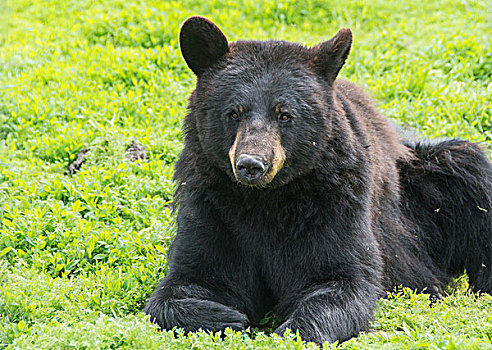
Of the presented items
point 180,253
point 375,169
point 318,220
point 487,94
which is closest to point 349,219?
point 318,220

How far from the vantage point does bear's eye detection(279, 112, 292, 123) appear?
5230 mm

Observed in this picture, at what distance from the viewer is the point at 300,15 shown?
39.9 ft

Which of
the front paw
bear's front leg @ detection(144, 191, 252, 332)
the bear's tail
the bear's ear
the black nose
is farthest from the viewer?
the bear's tail

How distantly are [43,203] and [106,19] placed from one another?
4836mm

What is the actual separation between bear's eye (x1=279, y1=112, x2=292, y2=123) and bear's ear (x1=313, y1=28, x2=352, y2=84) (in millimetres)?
482

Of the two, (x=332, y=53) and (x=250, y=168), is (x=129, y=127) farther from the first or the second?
(x=250, y=168)

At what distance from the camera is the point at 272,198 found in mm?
5371

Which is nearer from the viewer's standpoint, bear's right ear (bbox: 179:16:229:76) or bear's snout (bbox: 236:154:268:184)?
bear's snout (bbox: 236:154:268:184)

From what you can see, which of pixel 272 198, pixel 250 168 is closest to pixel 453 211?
pixel 272 198

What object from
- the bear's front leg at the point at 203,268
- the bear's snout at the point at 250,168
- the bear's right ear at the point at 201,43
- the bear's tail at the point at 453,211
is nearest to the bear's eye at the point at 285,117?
the bear's snout at the point at 250,168

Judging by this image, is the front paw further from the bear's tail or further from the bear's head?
the bear's tail

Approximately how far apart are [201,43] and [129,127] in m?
3.45

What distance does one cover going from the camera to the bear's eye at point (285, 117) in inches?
206

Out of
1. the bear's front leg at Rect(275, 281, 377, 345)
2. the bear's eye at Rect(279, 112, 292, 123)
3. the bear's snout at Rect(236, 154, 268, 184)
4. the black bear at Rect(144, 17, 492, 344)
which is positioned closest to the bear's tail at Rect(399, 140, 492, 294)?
the black bear at Rect(144, 17, 492, 344)
